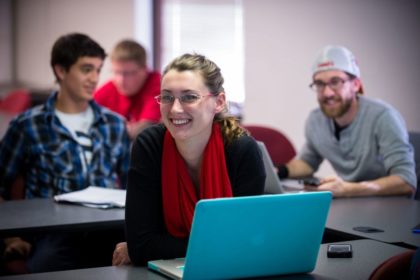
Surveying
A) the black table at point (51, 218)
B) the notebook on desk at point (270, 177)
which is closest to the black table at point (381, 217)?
the notebook on desk at point (270, 177)

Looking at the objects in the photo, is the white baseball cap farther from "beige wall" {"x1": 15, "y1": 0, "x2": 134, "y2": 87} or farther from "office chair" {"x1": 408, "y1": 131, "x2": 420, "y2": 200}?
"beige wall" {"x1": 15, "y1": 0, "x2": 134, "y2": 87}

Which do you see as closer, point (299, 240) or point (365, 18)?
point (299, 240)

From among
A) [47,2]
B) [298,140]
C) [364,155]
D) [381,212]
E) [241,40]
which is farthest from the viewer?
[47,2]

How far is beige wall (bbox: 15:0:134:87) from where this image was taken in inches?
291

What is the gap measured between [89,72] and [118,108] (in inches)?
57.0

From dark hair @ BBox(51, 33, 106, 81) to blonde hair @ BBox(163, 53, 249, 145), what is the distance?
4.26 feet

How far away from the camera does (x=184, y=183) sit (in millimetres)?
2350

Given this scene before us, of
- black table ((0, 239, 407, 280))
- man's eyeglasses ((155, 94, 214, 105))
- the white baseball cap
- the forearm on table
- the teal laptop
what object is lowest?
the forearm on table

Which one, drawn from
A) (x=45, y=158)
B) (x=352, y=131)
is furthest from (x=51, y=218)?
(x=352, y=131)

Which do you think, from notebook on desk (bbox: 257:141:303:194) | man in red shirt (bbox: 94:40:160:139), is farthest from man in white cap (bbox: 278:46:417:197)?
man in red shirt (bbox: 94:40:160:139)

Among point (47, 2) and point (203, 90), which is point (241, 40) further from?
point (203, 90)

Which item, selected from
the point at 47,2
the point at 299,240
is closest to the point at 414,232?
the point at 299,240

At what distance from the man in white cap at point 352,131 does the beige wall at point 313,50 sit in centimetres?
115

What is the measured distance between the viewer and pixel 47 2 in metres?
7.95
